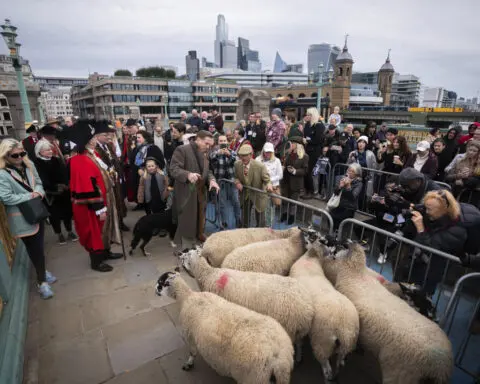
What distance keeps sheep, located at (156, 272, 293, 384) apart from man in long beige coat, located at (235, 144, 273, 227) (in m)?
2.51

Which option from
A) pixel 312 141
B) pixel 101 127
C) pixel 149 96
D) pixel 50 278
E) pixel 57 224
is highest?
pixel 149 96

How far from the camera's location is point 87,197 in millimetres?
4043

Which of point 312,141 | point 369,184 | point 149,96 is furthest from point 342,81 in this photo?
point 369,184

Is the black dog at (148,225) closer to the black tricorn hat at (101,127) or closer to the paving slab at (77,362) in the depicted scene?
the black tricorn hat at (101,127)

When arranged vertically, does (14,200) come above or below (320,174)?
above

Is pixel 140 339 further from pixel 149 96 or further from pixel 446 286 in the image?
pixel 149 96

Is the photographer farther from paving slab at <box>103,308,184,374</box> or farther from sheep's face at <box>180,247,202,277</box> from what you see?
paving slab at <box>103,308,184,374</box>

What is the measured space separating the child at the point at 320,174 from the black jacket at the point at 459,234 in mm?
4213

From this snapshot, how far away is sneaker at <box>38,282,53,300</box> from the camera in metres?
3.76

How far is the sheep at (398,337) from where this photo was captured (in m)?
2.07

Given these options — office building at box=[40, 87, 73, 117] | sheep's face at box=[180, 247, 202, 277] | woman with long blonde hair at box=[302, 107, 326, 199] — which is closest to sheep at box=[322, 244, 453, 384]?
sheep's face at box=[180, 247, 202, 277]

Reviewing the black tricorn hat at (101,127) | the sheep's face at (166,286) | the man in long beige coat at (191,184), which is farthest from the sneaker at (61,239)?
the sheep's face at (166,286)

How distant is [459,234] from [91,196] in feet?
15.8

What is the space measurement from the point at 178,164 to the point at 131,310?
7.60ft
